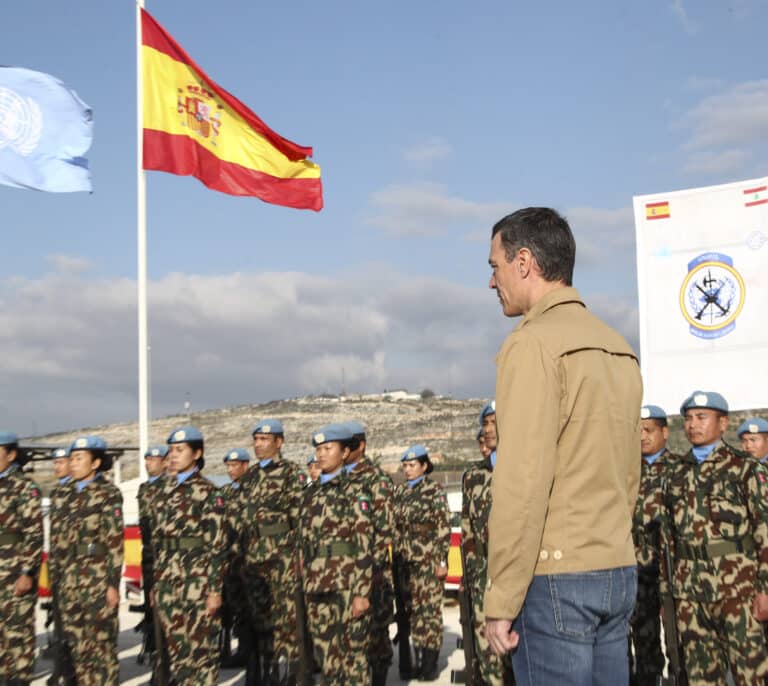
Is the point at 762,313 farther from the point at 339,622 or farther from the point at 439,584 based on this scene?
the point at 339,622

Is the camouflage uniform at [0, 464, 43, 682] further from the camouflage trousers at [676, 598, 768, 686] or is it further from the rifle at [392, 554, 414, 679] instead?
the camouflage trousers at [676, 598, 768, 686]

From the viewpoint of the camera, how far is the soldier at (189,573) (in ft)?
20.2

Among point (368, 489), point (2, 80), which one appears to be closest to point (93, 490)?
point (368, 489)

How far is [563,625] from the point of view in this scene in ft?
7.70

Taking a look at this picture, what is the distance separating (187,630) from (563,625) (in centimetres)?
447

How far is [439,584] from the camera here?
7.97 metres

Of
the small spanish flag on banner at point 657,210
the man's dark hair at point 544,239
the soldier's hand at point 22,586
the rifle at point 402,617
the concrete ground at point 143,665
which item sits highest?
the small spanish flag on banner at point 657,210

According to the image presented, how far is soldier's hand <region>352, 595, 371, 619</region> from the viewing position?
5.82 metres

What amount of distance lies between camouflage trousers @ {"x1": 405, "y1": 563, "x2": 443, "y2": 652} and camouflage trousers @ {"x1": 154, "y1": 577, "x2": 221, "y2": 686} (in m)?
2.12

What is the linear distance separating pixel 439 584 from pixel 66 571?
3299 millimetres

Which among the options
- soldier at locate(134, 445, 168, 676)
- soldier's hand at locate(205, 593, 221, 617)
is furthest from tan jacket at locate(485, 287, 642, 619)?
soldier at locate(134, 445, 168, 676)

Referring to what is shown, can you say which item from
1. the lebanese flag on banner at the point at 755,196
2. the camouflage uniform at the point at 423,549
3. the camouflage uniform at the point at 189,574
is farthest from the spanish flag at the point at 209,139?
the lebanese flag on banner at the point at 755,196

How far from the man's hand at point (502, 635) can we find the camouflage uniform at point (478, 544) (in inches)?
118

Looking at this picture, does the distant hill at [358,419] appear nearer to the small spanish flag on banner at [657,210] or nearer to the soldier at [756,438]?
the small spanish flag on banner at [657,210]
